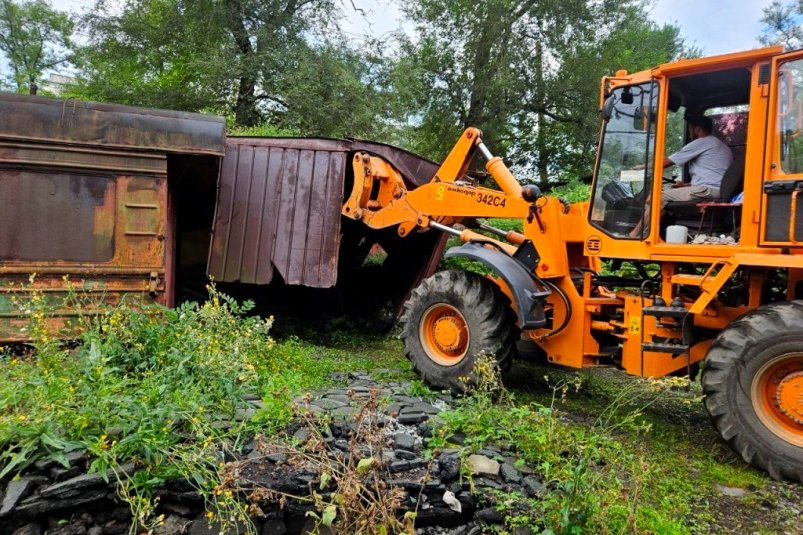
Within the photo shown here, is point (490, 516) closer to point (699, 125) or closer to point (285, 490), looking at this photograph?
point (285, 490)

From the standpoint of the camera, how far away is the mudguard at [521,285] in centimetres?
443

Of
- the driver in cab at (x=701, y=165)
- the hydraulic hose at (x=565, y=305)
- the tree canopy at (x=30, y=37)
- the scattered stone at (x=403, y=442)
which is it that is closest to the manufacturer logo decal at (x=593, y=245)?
the driver in cab at (x=701, y=165)

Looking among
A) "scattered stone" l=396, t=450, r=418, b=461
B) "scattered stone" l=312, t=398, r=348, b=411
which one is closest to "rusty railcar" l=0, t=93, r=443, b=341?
"scattered stone" l=312, t=398, r=348, b=411

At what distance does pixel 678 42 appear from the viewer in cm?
2473

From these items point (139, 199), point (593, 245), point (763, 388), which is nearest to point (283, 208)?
point (139, 199)

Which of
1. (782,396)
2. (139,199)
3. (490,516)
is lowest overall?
(490,516)

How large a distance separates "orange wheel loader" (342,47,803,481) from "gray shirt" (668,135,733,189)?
0.11 metres

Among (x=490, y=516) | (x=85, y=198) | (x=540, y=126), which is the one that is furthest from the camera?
(x=540, y=126)

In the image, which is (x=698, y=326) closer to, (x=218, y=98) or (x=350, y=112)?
(x=350, y=112)

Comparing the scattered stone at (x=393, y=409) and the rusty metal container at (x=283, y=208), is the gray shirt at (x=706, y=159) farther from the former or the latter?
the rusty metal container at (x=283, y=208)

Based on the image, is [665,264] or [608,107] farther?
[608,107]

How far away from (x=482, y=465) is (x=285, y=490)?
1.13 m

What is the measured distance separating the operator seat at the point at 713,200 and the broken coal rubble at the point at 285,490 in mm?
2255

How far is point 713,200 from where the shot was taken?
13.1 ft
